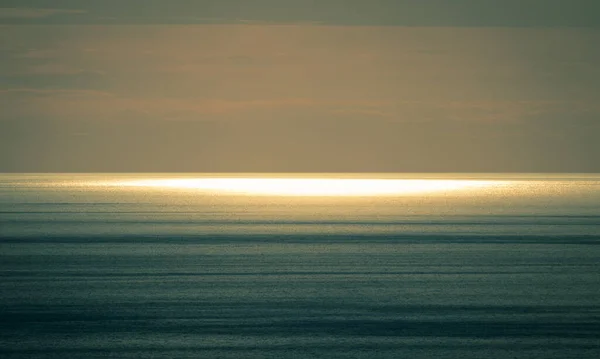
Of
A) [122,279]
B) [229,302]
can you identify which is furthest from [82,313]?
[122,279]

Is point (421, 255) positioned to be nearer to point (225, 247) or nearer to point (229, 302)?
point (225, 247)

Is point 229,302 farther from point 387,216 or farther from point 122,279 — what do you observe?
→ point 387,216

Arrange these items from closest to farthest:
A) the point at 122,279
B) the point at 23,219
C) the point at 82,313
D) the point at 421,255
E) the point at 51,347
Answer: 1. the point at 51,347
2. the point at 82,313
3. the point at 122,279
4. the point at 421,255
5. the point at 23,219

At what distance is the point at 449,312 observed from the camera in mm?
23422

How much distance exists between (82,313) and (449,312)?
7.87 meters

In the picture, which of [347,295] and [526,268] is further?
[526,268]

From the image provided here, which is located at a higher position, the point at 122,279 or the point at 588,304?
the point at 122,279

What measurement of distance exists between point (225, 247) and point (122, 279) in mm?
12552

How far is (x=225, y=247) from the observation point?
42562 millimetres

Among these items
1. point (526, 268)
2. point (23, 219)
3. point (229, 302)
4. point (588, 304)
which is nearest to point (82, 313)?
point (229, 302)

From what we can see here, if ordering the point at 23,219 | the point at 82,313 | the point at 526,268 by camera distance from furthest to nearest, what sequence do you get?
the point at 23,219 < the point at 526,268 < the point at 82,313

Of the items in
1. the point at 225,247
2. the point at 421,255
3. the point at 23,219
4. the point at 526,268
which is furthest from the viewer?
the point at 23,219

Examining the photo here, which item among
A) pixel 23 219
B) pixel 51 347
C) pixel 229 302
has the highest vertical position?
pixel 23 219

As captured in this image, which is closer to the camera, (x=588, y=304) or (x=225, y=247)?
(x=588, y=304)
